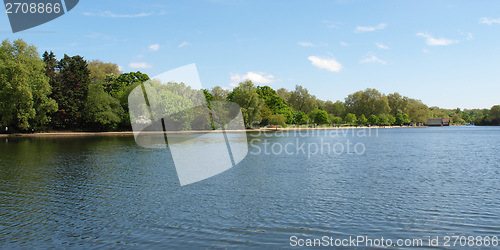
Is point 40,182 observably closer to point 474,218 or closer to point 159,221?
point 159,221

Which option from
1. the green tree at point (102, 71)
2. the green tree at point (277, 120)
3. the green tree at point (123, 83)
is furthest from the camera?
the green tree at point (277, 120)

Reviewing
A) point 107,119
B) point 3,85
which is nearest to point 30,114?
point 3,85

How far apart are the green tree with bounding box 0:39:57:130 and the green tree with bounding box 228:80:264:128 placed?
163ft

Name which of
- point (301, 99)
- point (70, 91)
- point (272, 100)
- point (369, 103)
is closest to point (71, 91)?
point (70, 91)

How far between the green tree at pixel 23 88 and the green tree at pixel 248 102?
163 ft

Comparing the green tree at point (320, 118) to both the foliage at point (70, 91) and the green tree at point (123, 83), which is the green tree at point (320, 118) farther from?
the foliage at point (70, 91)

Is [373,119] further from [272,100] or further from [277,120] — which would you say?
[277,120]

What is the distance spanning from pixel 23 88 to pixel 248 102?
56.4 m

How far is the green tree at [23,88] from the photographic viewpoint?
64.7m

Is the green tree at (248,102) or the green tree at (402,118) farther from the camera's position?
the green tree at (402,118)

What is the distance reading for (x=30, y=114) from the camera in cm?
6619

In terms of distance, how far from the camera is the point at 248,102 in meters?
102
